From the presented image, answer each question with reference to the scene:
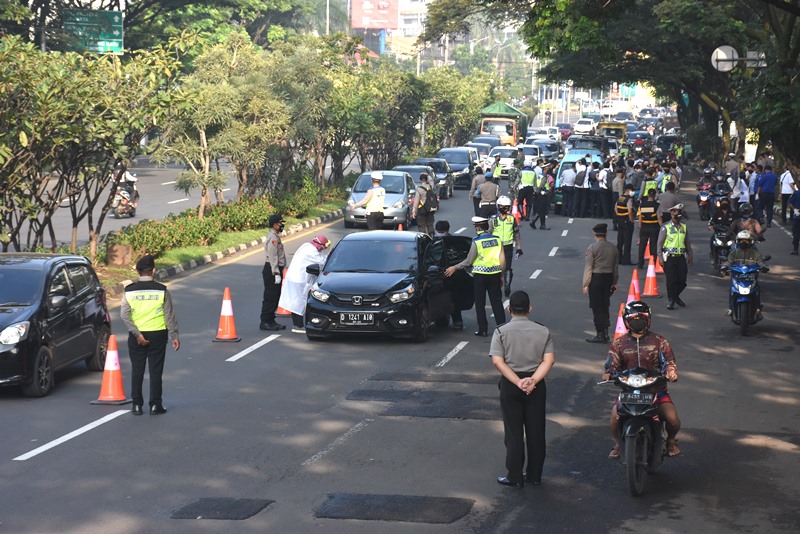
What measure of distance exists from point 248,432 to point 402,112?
43643 mm

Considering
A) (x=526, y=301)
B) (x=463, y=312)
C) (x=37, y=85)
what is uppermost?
(x=37, y=85)

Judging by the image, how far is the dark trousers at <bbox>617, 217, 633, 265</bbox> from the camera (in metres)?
26.2

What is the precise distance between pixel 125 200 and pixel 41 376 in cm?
2212

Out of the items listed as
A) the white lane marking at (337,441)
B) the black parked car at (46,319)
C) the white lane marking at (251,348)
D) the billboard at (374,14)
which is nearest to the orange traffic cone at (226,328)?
the white lane marking at (251,348)

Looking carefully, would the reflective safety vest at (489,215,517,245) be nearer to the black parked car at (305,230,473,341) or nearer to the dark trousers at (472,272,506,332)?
the black parked car at (305,230,473,341)

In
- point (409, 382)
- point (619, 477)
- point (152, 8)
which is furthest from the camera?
point (152, 8)

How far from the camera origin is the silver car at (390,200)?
34438 mm

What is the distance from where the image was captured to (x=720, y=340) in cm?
1830

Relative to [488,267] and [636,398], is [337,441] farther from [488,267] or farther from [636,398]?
[488,267]

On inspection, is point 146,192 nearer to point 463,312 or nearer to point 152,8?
point 152,8

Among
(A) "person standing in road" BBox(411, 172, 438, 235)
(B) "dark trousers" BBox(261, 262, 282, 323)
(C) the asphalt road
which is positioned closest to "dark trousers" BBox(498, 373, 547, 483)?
(C) the asphalt road

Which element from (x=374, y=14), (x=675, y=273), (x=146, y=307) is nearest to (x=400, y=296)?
(x=146, y=307)

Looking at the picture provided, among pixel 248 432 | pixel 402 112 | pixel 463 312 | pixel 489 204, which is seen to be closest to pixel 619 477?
pixel 248 432

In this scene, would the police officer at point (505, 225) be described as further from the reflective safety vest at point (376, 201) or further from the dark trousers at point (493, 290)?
the reflective safety vest at point (376, 201)
